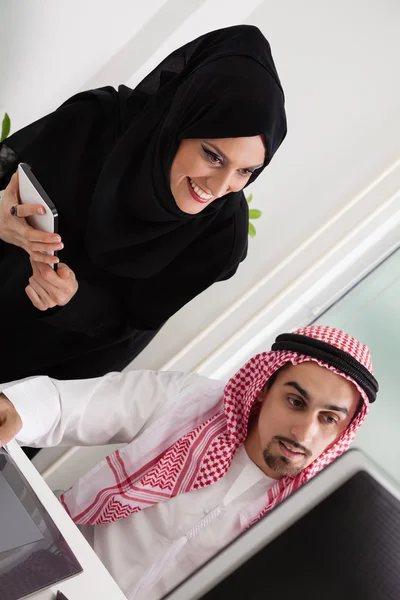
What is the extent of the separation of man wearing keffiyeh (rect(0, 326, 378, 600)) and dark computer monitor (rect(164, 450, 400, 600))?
2.69 feet

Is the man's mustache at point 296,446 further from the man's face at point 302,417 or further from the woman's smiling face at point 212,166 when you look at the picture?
the woman's smiling face at point 212,166

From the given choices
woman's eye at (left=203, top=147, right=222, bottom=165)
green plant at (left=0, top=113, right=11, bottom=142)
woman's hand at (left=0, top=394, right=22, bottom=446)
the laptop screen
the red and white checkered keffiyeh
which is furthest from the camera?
green plant at (left=0, top=113, right=11, bottom=142)

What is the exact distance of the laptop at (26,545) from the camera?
0.80 metres

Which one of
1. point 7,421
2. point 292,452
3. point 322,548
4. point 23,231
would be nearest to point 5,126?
point 23,231

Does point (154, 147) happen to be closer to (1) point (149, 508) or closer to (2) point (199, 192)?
(2) point (199, 192)

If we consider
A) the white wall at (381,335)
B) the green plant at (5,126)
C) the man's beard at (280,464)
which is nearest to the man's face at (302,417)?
the man's beard at (280,464)

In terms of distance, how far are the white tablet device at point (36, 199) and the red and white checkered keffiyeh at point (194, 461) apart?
460 mm

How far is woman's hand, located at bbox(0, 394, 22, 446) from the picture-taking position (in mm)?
1048

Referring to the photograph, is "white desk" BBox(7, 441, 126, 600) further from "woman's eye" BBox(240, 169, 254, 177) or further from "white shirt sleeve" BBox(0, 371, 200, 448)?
"woman's eye" BBox(240, 169, 254, 177)

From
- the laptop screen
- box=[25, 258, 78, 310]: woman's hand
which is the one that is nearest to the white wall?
box=[25, 258, 78, 310]: woman's hand

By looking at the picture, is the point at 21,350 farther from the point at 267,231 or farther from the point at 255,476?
the point at 267,231

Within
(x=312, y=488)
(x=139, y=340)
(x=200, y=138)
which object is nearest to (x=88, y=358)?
(x=139, y=340)

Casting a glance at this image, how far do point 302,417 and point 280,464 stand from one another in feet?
0.32

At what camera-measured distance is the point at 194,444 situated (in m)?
1.31
